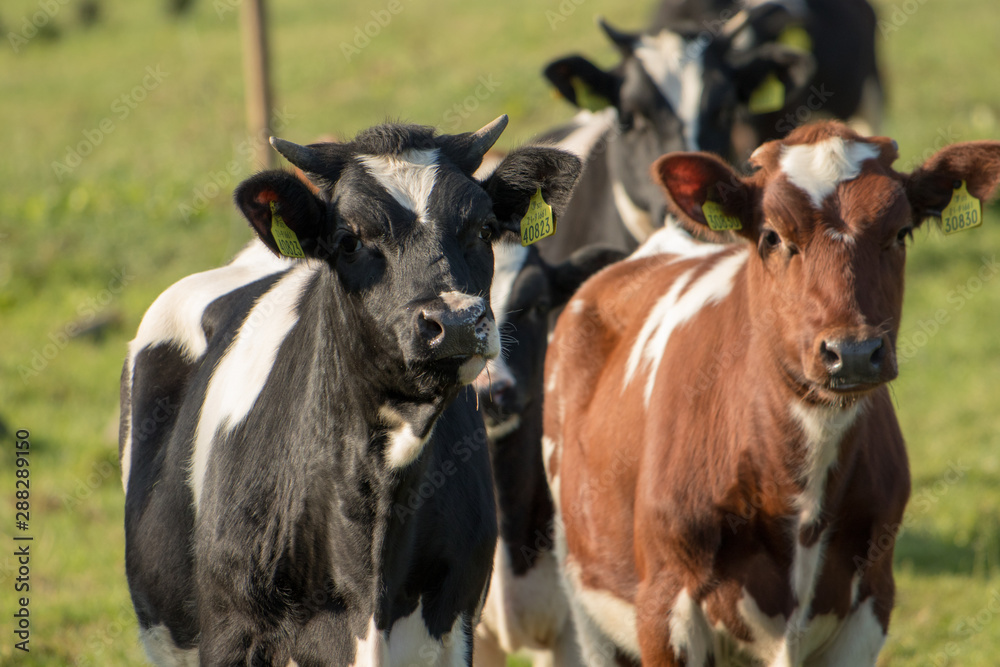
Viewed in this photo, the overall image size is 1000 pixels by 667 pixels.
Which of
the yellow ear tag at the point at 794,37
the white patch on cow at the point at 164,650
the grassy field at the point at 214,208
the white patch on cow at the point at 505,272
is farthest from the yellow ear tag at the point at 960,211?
the yellow ear tag at the point at 794,37

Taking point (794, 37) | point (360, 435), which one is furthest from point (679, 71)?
point (360, 435)

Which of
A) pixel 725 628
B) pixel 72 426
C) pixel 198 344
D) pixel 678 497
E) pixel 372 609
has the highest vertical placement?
pixel 198 344

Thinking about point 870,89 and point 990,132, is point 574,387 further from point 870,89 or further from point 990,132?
point 990,132

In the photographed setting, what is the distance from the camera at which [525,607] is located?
519cm

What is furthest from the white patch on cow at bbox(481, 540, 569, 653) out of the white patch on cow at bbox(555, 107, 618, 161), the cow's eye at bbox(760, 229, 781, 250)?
the white patch on cow at bbox(555, 107, 618, 161)

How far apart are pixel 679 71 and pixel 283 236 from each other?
15.0 feet

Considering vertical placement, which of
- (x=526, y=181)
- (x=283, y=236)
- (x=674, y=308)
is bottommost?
(x=674, y=308)

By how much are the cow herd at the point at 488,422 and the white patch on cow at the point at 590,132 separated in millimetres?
2974

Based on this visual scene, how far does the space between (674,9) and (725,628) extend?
7.53 metres

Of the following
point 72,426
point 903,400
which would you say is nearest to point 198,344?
point 72,426

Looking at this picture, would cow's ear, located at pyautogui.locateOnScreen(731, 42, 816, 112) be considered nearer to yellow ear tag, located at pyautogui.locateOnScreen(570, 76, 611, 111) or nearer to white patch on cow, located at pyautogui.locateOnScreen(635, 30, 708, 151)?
white patch on cow, located at pyautogui.locateOnScreen(635, 30, 708, 151)

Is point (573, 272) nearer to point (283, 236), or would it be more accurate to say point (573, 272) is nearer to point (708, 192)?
point (708, 192)

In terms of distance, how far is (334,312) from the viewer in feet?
A: 11.7

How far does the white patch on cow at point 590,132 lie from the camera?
798 cm
